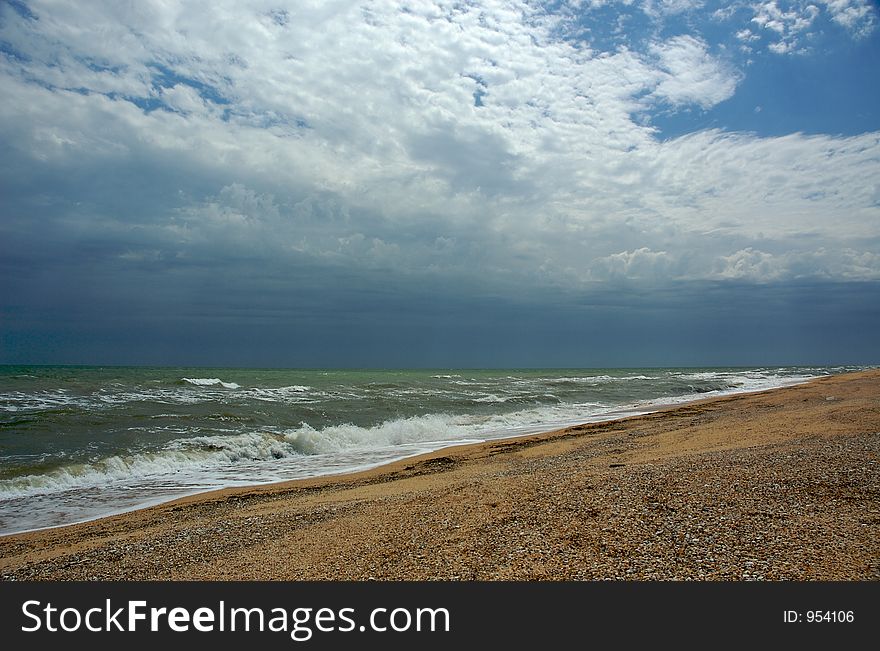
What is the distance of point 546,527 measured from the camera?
209 inches

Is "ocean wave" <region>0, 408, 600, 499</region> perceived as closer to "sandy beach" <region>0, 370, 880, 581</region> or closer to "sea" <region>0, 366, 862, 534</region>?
"sea" <region>0, 366, 862, 534</region>

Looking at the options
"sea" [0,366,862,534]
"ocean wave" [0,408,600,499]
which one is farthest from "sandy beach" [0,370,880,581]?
"ocean wave" [0,408,600,499]

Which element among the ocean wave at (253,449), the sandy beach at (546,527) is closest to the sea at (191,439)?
the ocean wave at (253,449)

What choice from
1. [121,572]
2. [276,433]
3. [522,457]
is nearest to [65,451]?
[276,433]

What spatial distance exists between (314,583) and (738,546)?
349 centimetres

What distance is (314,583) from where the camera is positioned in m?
4.49

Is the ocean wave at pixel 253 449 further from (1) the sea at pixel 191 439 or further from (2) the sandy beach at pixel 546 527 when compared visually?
(2) the sandy beach at pixel 546 527

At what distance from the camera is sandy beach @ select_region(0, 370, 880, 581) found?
4.32 meters

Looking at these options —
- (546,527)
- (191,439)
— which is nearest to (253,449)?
(191,439)

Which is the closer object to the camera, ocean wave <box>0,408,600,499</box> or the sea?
the sea

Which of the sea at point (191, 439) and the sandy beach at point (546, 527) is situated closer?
the sandy beach at point (546, 527)

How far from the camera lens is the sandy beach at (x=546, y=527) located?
170 inches

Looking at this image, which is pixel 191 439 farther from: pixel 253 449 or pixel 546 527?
pixel 546 527

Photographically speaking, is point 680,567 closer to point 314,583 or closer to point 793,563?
point 793,563
